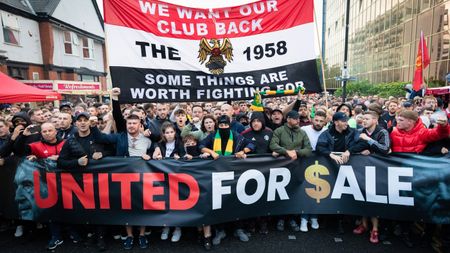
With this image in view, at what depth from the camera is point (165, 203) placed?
13.7 ft

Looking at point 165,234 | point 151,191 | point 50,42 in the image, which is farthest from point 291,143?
point 50,42

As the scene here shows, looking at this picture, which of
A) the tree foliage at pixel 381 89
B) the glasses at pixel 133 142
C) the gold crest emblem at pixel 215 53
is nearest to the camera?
the glasses at pixel 133 142

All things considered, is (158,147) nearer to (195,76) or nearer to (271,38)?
(195,76)

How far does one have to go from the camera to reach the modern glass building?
64.3 feet

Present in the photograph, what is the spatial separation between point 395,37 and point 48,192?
30410mm

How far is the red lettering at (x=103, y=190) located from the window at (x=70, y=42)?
2272 cm

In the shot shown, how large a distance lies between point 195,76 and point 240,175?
1.80 meters

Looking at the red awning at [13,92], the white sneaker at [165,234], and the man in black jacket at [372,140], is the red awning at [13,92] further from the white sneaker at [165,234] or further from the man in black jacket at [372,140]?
the man in black jacket at [372,140]

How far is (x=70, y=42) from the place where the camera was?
77.4ft

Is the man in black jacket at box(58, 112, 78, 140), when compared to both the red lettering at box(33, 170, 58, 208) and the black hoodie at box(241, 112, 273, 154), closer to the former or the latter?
the red lettering at box(33, 170, 58, 208)

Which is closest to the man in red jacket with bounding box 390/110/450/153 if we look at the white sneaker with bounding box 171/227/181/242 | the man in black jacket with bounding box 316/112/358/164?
the man in black jacket with bounding box 316/112/358/164

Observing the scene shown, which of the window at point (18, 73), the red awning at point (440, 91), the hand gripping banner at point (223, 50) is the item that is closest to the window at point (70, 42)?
the window at point (18, 73)

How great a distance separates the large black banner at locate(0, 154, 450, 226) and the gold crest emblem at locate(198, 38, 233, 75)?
1.60 m

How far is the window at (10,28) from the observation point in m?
17.3
